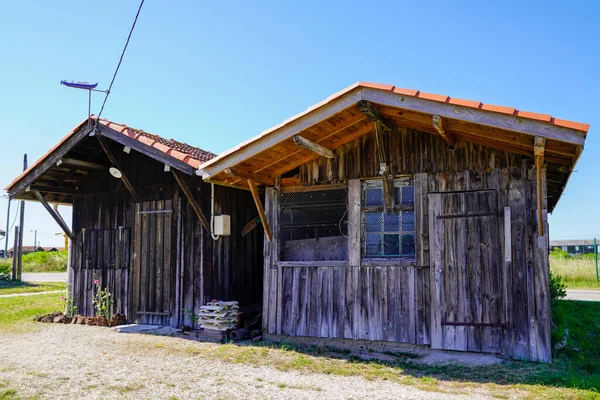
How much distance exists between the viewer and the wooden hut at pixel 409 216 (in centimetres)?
649

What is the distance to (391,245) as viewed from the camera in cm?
757

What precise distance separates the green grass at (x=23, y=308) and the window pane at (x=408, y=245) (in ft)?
24.9

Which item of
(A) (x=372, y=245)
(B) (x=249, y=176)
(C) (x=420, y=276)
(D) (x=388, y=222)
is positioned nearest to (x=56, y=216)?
(B) (x=249, y=176)

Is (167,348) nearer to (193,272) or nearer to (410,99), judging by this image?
(193,272)

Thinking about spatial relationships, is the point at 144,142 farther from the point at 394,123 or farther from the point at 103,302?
the point at 394,123

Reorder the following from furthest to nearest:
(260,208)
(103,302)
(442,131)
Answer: (103,302)
(260,208)
(442,131)

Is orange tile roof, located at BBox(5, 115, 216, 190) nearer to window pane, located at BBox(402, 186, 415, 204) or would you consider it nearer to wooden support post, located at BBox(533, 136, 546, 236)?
window pane, located at BBox(402, 186, 415, 204)

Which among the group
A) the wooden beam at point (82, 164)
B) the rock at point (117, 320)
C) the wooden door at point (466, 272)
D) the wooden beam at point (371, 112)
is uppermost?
the wooden beam at point (371, 112)

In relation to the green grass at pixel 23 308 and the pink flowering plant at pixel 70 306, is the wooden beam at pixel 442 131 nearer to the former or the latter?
the pink flowering plant at pixel 70 306

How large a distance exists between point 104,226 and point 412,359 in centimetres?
697

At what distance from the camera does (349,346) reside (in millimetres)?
7602

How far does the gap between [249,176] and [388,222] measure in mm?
2321

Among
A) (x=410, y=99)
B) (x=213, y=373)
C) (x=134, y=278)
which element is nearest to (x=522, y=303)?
(x=410, y=99)

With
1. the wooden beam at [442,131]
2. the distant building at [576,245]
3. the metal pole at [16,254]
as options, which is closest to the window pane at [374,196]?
the wooden beam at [442,131]
